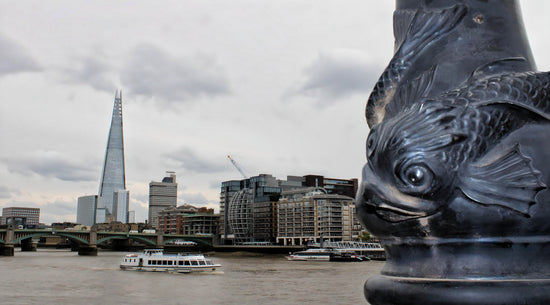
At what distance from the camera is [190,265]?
38.3 meters

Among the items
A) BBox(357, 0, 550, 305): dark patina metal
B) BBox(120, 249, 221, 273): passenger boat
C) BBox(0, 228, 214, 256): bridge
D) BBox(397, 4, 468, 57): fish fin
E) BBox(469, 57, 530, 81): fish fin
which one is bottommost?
BBox(120, 249, 221, 273): passenger boat

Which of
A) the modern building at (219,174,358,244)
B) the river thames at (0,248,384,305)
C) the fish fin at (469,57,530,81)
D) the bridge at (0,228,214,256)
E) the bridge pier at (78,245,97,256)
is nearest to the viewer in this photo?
the fish fin at (469,57,530,81)

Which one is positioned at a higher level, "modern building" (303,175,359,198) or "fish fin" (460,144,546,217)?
"modern building" (303,175,359,198)

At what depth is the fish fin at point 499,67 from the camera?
2.49 meters

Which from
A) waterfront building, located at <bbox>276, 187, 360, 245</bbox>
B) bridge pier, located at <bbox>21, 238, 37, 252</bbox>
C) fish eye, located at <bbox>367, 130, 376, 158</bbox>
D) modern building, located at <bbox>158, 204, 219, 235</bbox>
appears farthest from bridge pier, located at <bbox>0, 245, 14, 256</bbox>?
fish eye, located at <bbox>367, 130, 376, 158</bbox>

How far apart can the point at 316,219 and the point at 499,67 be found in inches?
3424

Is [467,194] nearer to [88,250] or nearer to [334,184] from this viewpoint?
[88,250]

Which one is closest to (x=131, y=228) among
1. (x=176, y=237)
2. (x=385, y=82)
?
(x=176, y=237)

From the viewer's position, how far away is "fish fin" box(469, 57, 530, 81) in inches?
98.1

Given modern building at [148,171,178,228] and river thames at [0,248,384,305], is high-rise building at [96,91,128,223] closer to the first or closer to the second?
modern building at [148,171,178,228]

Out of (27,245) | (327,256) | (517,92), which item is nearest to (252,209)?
(27,245)

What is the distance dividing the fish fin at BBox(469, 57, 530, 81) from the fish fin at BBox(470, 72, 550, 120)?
0.17 metres

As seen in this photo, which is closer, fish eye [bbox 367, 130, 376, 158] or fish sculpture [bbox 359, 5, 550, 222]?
fish sculpture [bbox 359, 5, 550, 222]

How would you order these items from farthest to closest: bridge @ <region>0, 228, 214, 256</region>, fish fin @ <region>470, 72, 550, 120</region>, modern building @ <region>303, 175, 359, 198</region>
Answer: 1. modern building @ <region>303, 175, 359, 198</region>
2. bridge @ <region>0, 228, 214, 256</region>
3. fish fin @ <region>470, 72, 550, 120</region>
